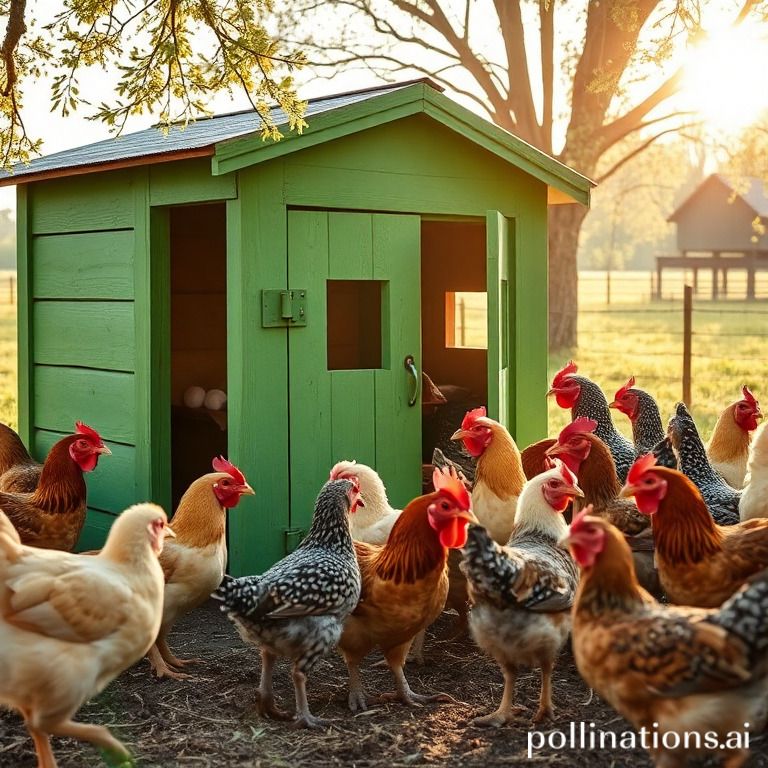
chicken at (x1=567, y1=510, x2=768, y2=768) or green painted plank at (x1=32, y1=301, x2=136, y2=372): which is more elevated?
green painted plank at (x1=32, y1=301, x2=136, y2=372)

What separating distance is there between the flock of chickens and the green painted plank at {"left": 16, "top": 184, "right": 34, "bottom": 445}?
7.38 ft

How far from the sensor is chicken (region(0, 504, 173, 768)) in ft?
13.3

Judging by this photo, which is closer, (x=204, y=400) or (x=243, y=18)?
(x=243, y=18)

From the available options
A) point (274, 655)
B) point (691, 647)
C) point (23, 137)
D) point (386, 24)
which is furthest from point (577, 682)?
point (386, 24)

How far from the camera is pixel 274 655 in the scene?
4980 millimetres

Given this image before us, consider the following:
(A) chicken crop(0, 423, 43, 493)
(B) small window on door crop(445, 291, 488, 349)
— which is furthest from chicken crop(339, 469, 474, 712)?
(B) small window on door crop(445, 291, 488, 349)

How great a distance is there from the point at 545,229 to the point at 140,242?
110 inches

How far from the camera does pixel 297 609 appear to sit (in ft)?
15.5

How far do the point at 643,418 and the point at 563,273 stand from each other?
15940 mm

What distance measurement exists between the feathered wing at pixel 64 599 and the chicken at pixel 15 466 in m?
3.09

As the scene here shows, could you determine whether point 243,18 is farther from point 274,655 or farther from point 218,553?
→ point 274,655

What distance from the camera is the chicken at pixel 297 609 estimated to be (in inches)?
186

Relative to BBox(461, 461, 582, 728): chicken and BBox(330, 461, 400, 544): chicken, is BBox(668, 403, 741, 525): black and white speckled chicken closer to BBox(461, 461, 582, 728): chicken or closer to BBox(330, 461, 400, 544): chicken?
BBox(461, 461, 582, 728): chicken

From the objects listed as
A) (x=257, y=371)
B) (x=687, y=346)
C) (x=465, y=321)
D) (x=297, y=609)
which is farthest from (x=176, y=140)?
(x=465, y=321)
